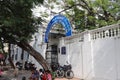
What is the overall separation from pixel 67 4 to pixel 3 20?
9071 millimetres

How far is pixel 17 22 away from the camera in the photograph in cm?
1175

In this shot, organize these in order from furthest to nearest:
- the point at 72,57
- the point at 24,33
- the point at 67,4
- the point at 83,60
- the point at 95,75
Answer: the point at 67,4 < the point at 72,57 < the point at 83,60 < the point at 95,75 < the point at 24,33

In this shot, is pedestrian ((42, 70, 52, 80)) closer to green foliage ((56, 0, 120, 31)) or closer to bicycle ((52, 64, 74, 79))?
bicycle ((52, 64, 74, 79))

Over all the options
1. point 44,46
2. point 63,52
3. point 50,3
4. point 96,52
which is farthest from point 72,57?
point 50,3

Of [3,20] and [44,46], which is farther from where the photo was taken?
[44,46]

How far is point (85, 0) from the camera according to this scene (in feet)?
61.7

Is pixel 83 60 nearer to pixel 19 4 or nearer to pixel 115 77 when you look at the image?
pixel 115 77

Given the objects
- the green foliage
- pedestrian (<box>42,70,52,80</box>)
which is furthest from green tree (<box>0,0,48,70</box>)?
the green foliage

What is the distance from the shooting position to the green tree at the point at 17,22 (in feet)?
38.2

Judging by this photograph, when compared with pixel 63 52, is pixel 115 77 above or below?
below

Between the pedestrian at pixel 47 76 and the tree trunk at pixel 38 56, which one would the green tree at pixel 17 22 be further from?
the pedestrian at pixel 47 76

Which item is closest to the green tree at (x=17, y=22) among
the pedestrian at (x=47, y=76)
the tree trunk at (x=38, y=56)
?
the tree trunk at (x=38, y=56)

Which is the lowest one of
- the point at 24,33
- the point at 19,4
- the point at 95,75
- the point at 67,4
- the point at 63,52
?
the point at 95,75

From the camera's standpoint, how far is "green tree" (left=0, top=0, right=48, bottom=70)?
11658mm
